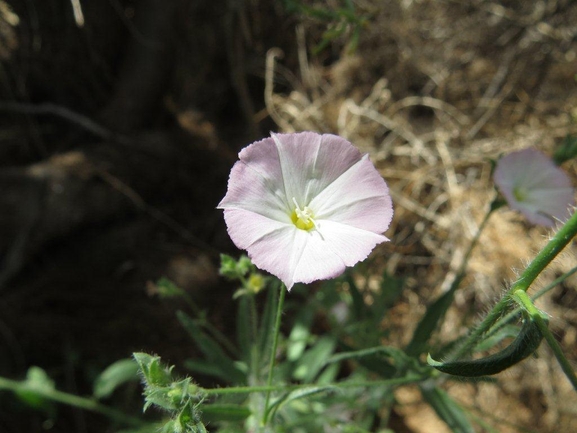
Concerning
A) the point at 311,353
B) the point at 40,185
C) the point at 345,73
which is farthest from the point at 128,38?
the point at 311,353

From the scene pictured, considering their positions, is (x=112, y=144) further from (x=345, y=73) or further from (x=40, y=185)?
(x=345, y=73)

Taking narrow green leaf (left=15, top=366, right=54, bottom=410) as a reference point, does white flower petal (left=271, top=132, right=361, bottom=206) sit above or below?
above

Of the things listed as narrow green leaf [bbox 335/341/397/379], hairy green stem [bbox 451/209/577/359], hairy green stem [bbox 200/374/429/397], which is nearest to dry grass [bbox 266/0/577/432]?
narrow green leaf [bbox 335/341/397/379]

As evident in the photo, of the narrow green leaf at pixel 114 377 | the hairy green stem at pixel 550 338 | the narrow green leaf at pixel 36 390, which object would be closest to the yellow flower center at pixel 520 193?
the hairy green stem at pixel 550 338

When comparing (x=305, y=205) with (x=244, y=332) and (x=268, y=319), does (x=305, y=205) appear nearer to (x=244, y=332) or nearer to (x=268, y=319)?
(x=268, y=319)

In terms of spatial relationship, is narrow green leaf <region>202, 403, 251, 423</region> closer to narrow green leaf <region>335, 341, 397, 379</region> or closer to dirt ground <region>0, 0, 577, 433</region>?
narrow green leaf <region>335, 341, 397, 379</region>

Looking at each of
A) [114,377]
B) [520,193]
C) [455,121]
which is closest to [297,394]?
[114,377]

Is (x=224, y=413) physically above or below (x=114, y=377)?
above
